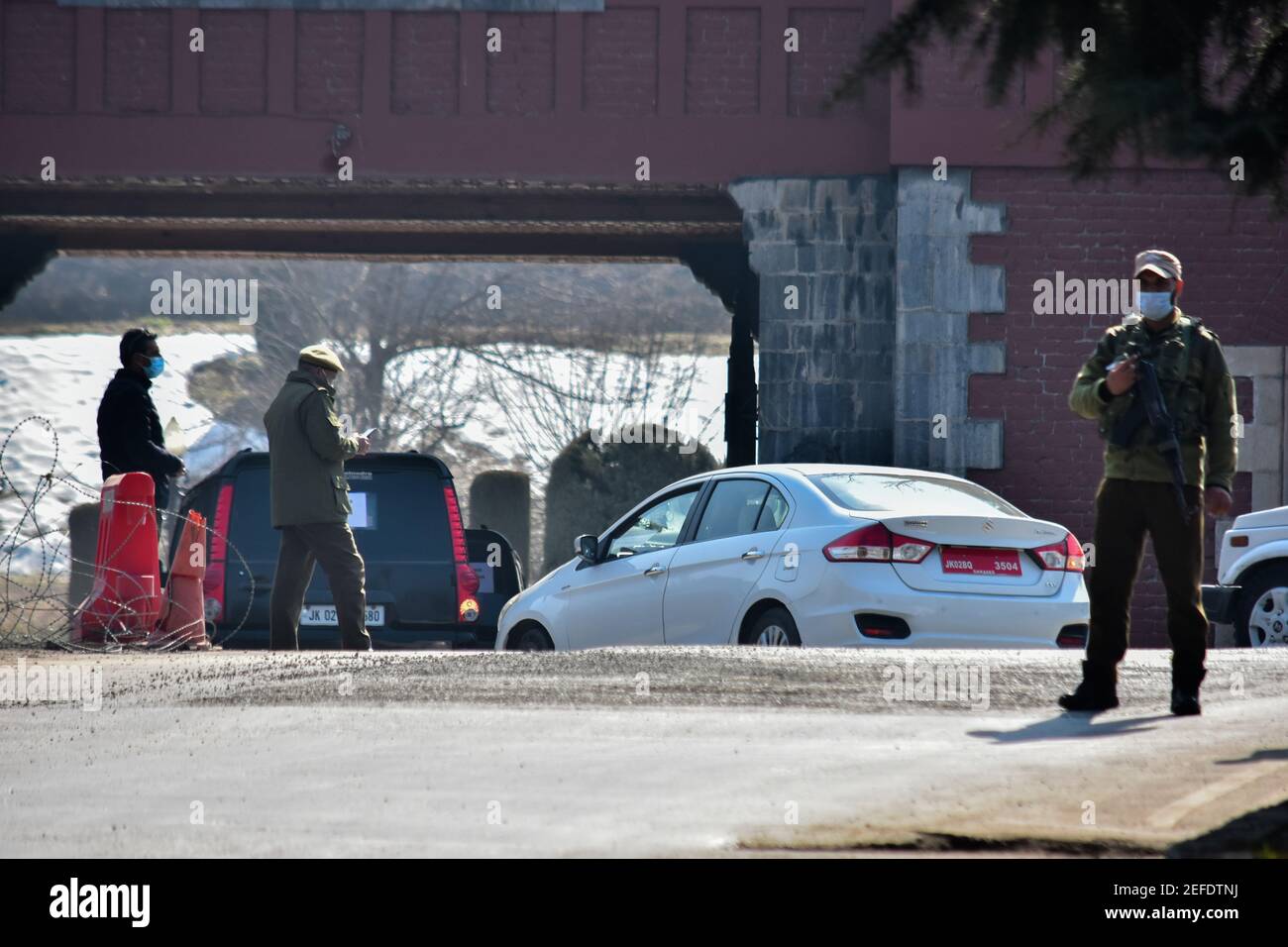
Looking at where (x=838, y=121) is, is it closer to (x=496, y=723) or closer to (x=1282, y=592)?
(x=1282, y=592)

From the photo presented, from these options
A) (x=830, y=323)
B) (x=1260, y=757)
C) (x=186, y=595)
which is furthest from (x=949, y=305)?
(x=1260, y=757)

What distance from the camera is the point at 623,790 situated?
20.1 ft

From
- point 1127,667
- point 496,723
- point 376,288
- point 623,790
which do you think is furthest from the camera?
point 376,288

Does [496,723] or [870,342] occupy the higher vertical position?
[870,342]

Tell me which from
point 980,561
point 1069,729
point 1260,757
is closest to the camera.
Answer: point 1260,757

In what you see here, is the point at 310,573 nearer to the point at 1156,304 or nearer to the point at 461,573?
the point at 461,573

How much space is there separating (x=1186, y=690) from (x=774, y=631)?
2.92 m

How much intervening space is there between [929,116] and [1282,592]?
5.99 m

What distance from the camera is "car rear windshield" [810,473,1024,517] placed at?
10.5m

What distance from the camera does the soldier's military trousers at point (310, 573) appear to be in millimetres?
11352

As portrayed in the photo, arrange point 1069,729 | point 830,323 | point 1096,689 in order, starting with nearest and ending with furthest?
point 1069,729
point 1096,689
point 830,323

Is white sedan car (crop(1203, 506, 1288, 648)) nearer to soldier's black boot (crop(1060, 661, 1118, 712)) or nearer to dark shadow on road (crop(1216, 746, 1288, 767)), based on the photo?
soldier's black boot (crop(1060, 661, 1118, 712))

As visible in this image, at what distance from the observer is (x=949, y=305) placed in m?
17.5

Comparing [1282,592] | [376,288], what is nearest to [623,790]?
[1282,592]
